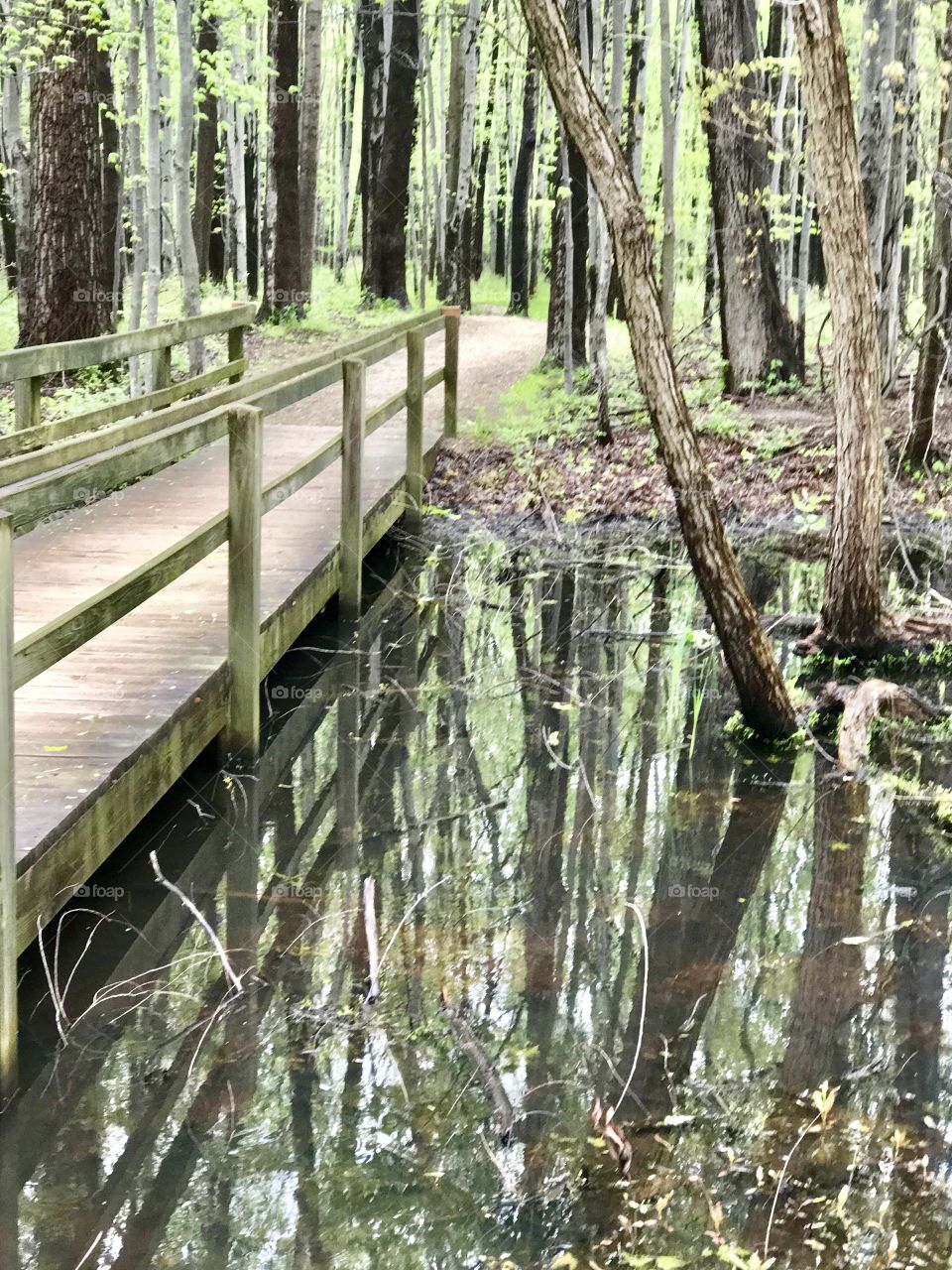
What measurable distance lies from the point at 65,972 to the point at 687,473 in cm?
349

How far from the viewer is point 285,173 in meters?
20.5

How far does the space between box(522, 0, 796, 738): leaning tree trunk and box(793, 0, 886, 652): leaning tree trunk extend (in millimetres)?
1265

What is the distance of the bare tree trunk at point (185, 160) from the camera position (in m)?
12.6

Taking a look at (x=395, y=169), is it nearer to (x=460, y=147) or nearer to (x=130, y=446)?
(x=460, y=147)

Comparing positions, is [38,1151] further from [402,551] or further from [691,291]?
[691,291]

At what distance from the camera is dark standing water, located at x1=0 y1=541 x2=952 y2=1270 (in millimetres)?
3365

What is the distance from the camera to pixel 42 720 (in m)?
5.19

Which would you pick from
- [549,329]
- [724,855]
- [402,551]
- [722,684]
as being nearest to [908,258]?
[549,329]

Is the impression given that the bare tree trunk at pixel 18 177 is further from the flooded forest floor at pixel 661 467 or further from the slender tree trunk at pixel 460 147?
A: the slender tree trunk at pixel 460 147

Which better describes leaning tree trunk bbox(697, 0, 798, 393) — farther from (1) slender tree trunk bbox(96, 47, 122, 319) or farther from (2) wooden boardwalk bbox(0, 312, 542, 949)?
(1) slender tree trunk bbox(96, 47, 122, 319)

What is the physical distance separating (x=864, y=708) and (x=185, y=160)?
369 inches

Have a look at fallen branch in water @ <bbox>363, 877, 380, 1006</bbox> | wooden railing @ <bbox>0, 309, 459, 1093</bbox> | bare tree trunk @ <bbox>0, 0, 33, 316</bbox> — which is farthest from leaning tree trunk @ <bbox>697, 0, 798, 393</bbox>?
fallen branch in water @ <bbox>363, 877, 380, 1006</bbox>

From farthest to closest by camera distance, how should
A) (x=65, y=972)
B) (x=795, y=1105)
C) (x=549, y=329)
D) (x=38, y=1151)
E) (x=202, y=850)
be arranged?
1. (x=549, y=329)
2. (x=202, y=850)
3. (x=65, y=972)
4. (x=795, y=1105)
5. (x=38, y=1151)

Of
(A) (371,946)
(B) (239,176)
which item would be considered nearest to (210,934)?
(A) (371,946)
